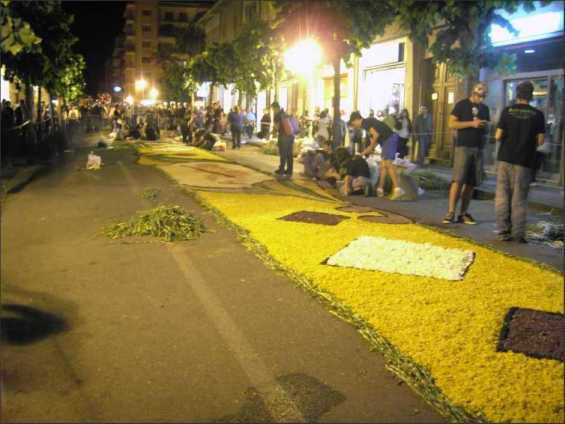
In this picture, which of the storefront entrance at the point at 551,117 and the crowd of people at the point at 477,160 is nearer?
the crowd of people at the point at 477,160

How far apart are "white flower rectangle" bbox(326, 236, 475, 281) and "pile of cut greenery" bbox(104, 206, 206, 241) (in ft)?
7.44

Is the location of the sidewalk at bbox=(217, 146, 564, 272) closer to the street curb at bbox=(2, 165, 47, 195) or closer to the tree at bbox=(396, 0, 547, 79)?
the tree at bbox=(396, 0, 547, 79)

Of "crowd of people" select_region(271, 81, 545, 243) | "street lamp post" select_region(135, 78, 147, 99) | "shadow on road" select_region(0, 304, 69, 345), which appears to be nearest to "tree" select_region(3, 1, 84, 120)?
"crowd of people" select_region(271, 81, 545, 243)

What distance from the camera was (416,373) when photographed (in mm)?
4145

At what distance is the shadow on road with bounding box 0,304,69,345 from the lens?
4926 millimetres

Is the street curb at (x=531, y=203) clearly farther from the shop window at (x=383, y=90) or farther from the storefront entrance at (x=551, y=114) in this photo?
the shop window at (x=383, y=90)

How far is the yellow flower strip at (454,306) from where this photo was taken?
386 cm

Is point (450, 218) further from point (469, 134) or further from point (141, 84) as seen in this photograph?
point (141, 84)

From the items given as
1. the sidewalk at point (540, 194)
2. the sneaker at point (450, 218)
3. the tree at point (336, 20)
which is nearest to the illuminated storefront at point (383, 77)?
the sidewalk at point (540, 194)

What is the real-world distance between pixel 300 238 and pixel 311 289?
2307 mm

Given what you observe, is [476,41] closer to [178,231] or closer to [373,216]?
[373,216]

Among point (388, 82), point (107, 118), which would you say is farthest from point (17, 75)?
point (107, 118)

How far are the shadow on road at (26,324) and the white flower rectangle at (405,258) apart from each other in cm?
301

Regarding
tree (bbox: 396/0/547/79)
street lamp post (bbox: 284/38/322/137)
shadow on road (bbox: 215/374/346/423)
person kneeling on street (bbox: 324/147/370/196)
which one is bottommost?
shadow on road (bbox: 215/374/346/423)
